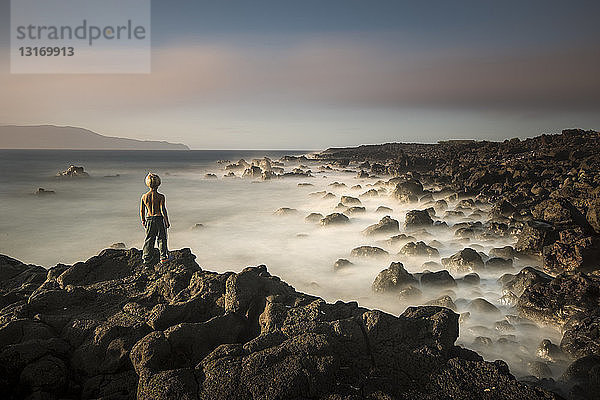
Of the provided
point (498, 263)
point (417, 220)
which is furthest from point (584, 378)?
point (417, 220)

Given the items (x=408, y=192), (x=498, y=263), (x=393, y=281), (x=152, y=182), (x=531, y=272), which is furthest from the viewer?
(x=408, y=192)

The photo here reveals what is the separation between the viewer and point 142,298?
19.5 ft

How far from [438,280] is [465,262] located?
183cm

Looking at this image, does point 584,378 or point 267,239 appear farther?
point 267,239

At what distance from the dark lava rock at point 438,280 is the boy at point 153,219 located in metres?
6.19

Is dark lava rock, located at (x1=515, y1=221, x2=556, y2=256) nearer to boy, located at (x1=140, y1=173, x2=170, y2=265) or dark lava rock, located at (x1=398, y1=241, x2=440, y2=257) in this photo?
dark lava rock, located at (x1=398, y1=241, x2=440, y2=257)

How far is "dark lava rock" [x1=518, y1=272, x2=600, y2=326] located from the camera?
684 centimetres

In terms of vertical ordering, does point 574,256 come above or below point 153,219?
below

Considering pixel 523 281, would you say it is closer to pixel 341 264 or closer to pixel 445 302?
pixel 445 302

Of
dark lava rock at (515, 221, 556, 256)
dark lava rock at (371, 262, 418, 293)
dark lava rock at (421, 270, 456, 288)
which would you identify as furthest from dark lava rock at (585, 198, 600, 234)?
dark lava rock at (371, 262, 418, 293)

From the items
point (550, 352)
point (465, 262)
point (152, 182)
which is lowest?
point (550, 352)

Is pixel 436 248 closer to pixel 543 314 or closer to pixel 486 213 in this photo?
pixel 543 314

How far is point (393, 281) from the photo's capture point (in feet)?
28.6

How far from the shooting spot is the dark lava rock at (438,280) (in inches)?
Answer: 346
